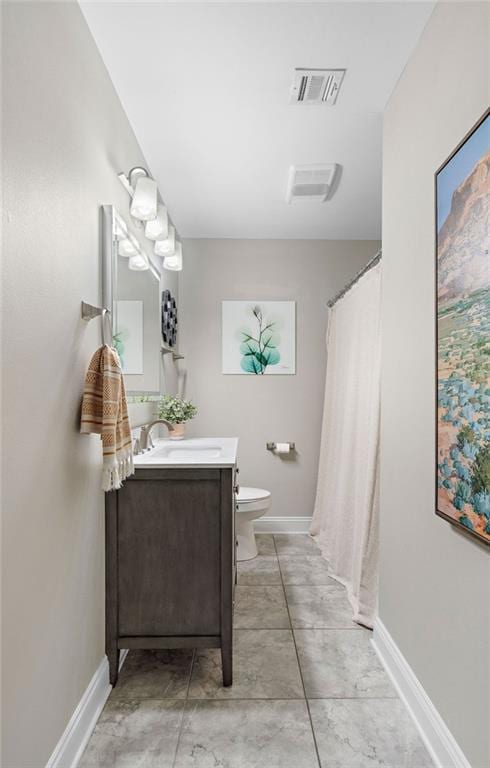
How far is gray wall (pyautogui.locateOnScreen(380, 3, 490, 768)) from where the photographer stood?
4.22 ft

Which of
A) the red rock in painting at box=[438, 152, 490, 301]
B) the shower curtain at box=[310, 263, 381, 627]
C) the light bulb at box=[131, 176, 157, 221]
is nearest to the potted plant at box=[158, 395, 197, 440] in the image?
the shower curtain at box=[310, 263, 381, 627]

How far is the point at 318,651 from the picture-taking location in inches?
82.8

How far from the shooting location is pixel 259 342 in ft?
12.7

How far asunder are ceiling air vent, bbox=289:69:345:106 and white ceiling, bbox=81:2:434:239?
31 mm

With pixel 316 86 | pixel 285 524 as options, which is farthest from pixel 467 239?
pixel 285 524

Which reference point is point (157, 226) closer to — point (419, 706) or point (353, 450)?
point (353, 450)

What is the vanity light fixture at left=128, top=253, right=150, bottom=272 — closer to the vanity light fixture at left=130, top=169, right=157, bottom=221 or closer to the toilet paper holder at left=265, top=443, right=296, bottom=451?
the vanity light fixture at left=130, top=169, right=157, bottom=221

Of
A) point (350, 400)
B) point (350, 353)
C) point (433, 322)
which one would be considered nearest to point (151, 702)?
point (433, 322)

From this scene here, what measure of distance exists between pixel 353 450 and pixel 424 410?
123 cm

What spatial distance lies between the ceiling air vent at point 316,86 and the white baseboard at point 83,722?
2.41 metres

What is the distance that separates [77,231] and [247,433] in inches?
101

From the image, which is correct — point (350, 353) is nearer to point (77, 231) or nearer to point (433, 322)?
point (433, 322)

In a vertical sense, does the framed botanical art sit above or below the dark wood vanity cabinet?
above

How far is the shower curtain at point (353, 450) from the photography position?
2.42 m
